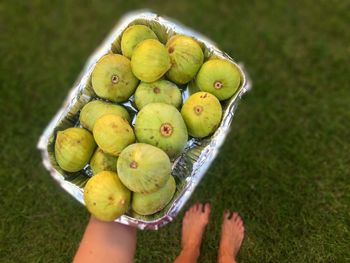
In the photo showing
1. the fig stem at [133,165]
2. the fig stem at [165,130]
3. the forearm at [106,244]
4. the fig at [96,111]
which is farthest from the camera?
the forearm at [106,244]

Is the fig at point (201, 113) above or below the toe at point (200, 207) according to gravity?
above

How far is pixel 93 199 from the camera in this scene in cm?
152

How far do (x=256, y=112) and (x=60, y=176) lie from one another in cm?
141

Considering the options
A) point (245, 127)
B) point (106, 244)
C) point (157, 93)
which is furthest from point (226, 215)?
point (157, 93)

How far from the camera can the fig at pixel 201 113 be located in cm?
162

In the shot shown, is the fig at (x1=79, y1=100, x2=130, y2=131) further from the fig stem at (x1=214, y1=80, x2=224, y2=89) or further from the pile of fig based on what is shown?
the fig stem at (x1=214, y1=80, x2=224, y2=89)

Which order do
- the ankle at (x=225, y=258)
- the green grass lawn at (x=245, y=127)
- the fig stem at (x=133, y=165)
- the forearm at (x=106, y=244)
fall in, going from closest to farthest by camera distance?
the fig stem at (x=133, y=165), the forearm at (x=106, y=244), the ankle at (x=225, y=258), the green grass lawn at (x=245, y=127)

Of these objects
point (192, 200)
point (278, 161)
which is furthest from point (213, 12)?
point (192, 200)

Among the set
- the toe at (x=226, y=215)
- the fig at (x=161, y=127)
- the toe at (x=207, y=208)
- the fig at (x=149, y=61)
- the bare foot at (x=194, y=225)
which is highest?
the fig at (x=149, y=61)

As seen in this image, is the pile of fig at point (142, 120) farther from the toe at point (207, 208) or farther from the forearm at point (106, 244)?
the toe at point (207, 208)

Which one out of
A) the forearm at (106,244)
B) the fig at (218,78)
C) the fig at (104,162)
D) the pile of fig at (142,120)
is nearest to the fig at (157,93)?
the pile of fig at (142,120)

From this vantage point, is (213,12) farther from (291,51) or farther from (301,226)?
(301,226)

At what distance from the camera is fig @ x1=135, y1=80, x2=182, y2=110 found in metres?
1.66

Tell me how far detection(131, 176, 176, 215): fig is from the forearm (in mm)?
366
